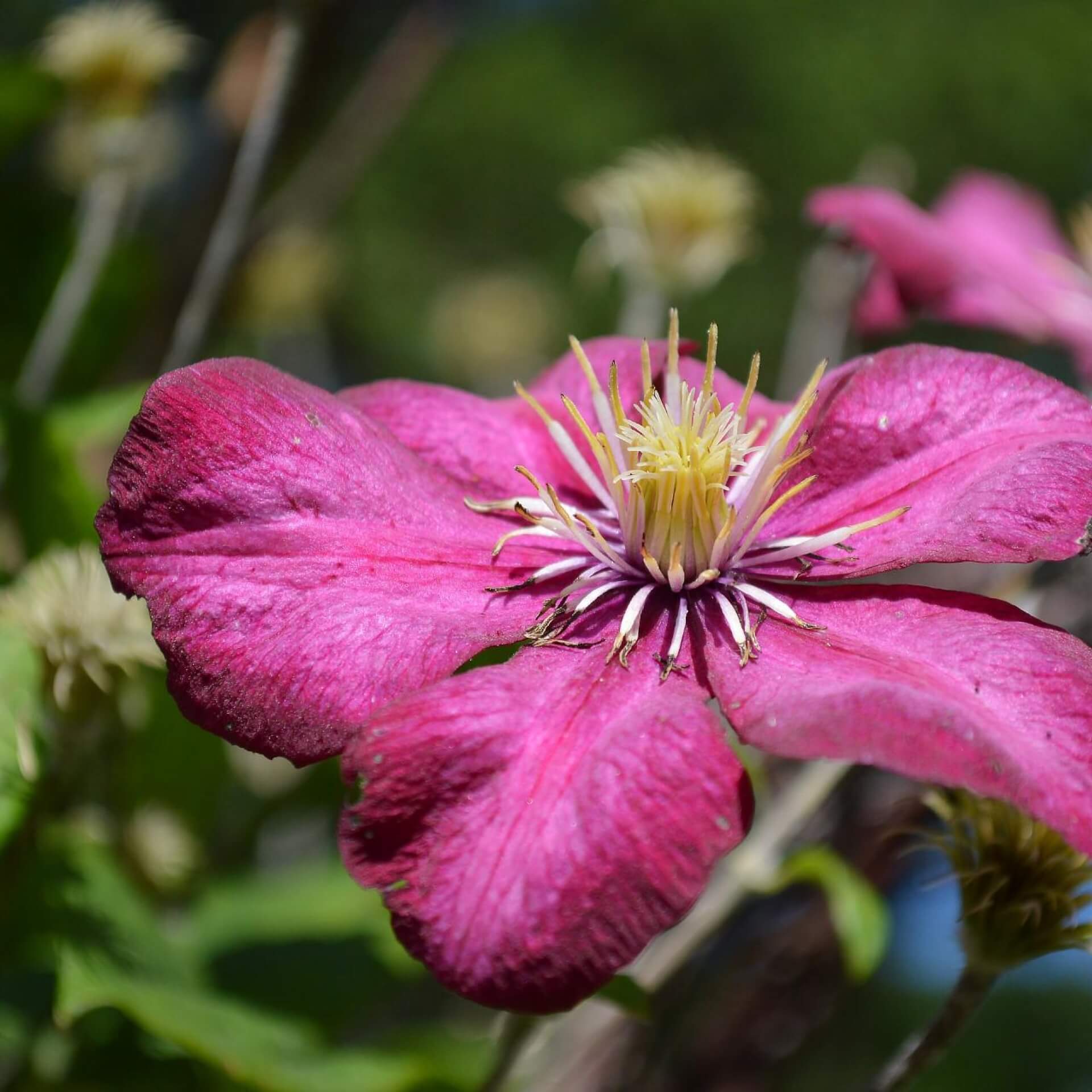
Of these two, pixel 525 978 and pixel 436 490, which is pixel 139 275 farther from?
pixel 525 978

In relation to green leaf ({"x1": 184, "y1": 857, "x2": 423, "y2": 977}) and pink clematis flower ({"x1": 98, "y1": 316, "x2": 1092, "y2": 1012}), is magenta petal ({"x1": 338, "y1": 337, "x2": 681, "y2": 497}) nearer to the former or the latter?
pink clematis flower ({"x1": 98, "y1": 316, "x2": 1092, "y2": 1012})

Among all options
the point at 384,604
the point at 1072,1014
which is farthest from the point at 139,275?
the point at 1072,1014

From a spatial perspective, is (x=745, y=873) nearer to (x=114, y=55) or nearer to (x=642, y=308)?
(x=642, y=308)

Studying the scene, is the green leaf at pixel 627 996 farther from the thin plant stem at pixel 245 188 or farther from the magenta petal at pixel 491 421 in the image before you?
the thin plant stem at pixel 245 188

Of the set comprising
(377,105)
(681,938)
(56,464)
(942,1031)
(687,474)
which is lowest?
(681,938)

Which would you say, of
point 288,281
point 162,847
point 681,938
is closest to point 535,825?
point 681,938

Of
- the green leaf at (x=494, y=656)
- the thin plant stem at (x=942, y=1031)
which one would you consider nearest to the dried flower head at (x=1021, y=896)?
the thin plant stem at (x=942, y=1031)

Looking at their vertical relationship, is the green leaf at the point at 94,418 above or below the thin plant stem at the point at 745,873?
above
